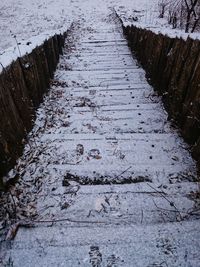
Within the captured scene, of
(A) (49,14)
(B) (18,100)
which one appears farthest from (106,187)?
(A) (49,14)

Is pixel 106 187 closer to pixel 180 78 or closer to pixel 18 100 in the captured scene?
pixel 18 100

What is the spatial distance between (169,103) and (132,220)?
212 centimetres

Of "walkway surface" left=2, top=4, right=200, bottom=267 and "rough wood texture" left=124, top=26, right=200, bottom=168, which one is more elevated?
"rough wood texture" left=124, top=26, right=200, bottom=168

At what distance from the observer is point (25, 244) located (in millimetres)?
1803

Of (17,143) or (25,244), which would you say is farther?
(17,143)

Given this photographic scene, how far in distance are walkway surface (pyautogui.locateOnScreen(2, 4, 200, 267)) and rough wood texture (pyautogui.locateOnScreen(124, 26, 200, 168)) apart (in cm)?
19

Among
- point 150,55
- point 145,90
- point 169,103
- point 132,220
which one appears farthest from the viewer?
point 150,55

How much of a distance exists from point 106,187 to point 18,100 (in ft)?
4.99

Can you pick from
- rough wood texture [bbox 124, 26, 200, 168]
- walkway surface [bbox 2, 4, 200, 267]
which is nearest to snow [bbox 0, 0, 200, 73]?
rough wood texture [bbox 124, 26, 200, 168]

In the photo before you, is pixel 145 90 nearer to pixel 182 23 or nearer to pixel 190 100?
pixel 190 100

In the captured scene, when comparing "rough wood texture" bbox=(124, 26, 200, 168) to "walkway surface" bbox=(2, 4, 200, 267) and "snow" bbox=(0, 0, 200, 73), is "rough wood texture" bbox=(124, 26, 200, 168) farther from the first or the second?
"snow" bbox=(0, 0, 200, 73)

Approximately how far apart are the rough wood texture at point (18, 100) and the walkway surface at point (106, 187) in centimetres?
20

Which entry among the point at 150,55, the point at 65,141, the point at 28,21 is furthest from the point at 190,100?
the point at 28,21

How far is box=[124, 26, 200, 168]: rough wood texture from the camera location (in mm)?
2768
